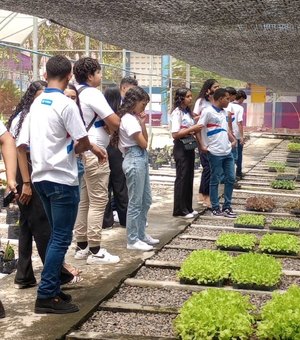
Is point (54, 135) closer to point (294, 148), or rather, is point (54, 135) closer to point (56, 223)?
point (56, 223)

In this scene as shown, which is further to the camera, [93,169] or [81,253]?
[81,253]

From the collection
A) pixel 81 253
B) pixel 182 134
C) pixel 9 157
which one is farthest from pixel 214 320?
pixel 182 134

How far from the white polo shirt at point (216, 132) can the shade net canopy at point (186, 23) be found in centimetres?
77

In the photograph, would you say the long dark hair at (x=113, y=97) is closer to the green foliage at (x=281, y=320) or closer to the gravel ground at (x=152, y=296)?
the gravel ground at (x=152, y=296)

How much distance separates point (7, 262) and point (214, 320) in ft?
7.50

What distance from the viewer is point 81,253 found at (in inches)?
203

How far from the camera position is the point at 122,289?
4.38m

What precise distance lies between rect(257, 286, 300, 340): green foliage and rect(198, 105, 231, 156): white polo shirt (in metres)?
3.77

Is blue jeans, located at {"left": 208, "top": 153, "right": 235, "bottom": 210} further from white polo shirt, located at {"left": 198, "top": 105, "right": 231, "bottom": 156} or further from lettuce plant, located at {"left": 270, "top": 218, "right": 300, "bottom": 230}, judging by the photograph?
lettuce plant, located at {"left": 270, "top": 218, "right": 300, "bottom": 230}

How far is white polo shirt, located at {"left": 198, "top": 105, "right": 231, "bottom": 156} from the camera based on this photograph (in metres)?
7.00

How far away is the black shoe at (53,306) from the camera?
12.4 ft

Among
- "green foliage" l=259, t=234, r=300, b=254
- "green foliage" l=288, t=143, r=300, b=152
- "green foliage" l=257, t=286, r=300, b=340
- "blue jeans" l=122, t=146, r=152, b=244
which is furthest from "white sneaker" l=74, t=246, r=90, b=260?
"green foliage" l=288, t=143, r=300, b=152

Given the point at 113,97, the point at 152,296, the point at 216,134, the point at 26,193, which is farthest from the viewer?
the point at 216,134

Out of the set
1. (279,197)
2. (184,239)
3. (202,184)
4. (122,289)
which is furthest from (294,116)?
(122,289)
